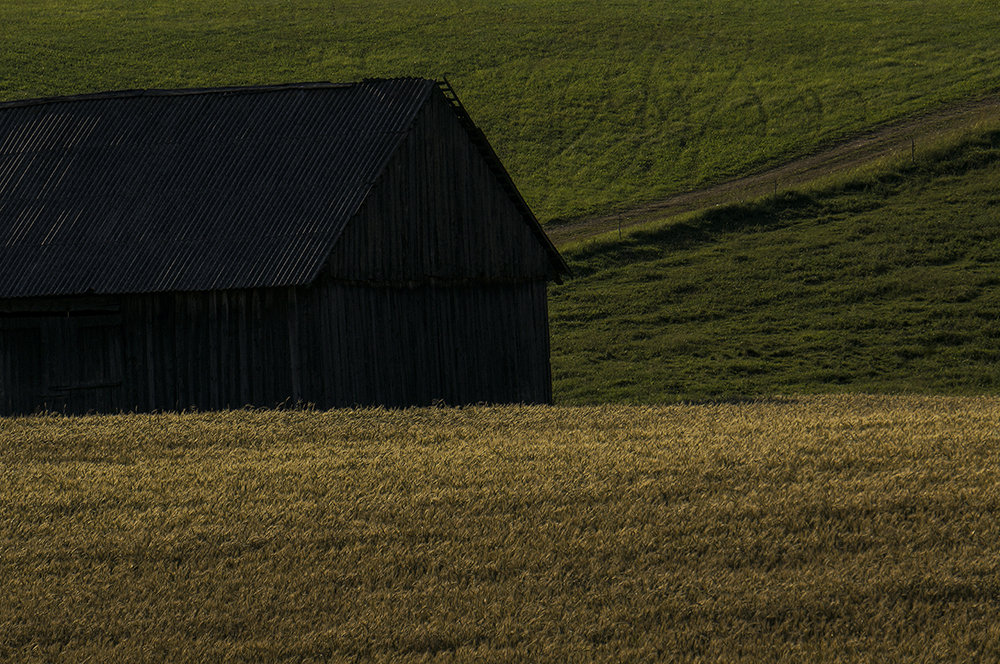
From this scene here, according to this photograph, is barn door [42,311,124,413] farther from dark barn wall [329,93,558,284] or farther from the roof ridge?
the roof ridge

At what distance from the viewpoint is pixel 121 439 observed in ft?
58.3

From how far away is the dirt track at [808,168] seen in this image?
52125mm

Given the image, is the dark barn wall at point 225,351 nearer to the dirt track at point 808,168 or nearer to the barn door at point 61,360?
the barn door at point 61,360

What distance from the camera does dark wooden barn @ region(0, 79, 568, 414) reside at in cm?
2575

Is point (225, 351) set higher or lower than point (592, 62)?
lower

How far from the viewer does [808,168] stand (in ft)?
182

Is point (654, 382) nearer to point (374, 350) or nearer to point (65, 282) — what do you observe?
point (374, 350)

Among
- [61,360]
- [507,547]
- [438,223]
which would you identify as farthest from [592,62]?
[507,547]

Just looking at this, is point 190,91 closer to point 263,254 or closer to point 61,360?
point 263,254

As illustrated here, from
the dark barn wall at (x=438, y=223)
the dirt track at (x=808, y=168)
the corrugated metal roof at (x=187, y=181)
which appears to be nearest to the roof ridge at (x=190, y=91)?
the corrugated metal roof at (x=187, y=181)

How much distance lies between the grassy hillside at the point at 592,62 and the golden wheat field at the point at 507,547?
1501 inches

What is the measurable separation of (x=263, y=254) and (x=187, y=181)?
348 centimetres

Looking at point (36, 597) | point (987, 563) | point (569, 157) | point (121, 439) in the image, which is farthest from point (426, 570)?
point (569, 157)

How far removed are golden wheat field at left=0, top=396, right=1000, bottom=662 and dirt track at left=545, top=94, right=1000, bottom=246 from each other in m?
34.0
